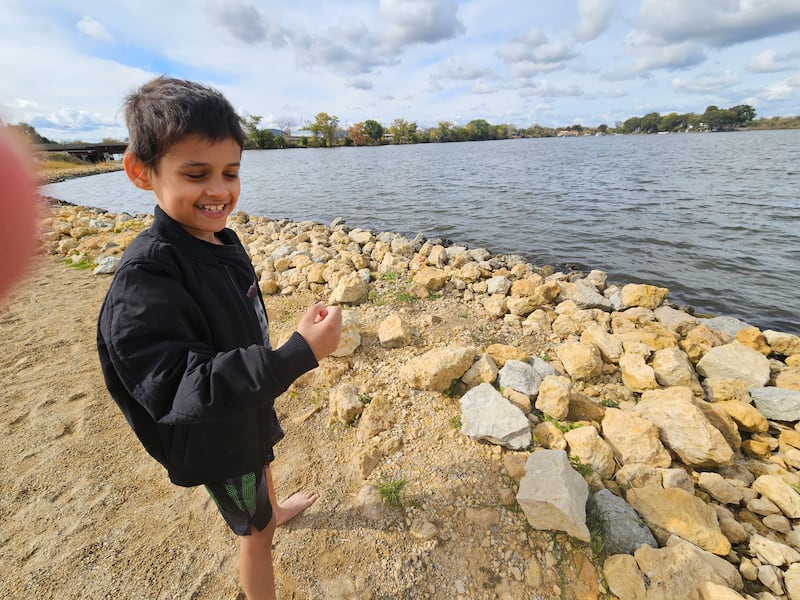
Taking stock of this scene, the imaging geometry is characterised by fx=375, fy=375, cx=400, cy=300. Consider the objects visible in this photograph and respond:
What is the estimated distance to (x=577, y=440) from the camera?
2600mm

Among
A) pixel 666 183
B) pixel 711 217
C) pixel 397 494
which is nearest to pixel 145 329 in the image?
pixel 397 494

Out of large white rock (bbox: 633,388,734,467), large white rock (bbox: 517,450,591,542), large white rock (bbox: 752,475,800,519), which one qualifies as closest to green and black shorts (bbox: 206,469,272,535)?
large white rock (bbox: 517,450,591,542)

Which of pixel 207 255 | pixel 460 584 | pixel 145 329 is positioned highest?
Result: pixel 207 255

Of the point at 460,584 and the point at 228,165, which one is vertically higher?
the point at 228,165

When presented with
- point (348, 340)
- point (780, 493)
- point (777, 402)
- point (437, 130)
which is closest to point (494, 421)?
point (348, 340)

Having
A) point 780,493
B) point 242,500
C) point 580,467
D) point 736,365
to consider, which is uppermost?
point 242,500

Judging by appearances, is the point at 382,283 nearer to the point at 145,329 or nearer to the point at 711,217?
the point at 145,329

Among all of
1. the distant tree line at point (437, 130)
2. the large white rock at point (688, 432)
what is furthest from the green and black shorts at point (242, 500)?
the distant tree line at point (437, 130)

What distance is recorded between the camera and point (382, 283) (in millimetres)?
5688

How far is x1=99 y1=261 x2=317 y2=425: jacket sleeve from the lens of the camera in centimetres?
115

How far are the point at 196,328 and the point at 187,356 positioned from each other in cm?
17

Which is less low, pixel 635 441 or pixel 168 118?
pixel 168 118

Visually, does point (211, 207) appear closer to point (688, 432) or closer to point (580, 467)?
point (580, 467)

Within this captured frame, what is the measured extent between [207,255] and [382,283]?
4.22 metres
